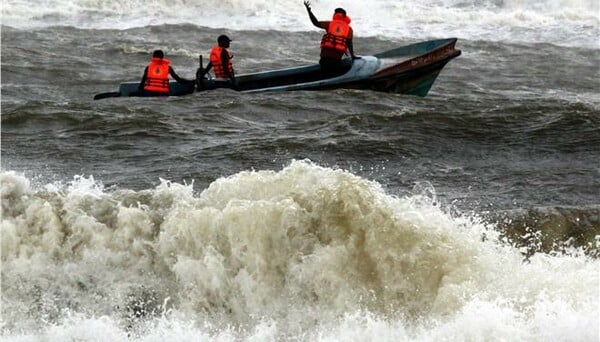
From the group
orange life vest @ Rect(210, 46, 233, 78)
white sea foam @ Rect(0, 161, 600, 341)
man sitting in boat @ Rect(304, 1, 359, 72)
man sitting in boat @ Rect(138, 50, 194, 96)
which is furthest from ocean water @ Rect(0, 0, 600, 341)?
man sitting in boat @ Rect(304, 1, 359, 72)

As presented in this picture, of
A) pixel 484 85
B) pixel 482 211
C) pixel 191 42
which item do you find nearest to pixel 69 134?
pixel 482 211

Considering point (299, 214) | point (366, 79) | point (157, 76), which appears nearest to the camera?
point (299, 214)

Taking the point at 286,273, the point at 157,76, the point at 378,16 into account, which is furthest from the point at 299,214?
the point at 378,16

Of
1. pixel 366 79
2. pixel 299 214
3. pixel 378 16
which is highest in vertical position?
pixel 378 16

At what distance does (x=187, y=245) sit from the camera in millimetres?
7086

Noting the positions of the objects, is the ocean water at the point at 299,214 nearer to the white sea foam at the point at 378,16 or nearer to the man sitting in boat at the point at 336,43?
the man sitting in boat at the point at 336,43

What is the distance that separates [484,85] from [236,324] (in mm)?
9371

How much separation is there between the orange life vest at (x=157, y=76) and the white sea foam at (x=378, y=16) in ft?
29.6

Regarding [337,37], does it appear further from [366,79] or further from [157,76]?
[157,76]

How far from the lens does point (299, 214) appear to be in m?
7.08

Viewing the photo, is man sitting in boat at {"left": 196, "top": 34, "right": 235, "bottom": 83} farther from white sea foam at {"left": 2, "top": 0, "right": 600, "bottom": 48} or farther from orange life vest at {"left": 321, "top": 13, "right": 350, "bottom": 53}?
white sea foam at {"left": 2, "top": 0, "right": 600, "bottom": 48}

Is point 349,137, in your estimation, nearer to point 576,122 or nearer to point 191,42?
point 576,122

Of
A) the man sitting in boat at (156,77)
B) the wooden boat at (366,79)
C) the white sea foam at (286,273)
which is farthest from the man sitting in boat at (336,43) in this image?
the white sea foam at (286,273)

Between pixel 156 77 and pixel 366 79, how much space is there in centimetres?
268
